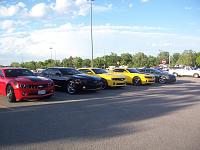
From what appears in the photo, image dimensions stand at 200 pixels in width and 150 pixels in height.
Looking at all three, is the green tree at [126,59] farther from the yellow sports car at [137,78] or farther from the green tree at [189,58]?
the yellow sports car at [137,78]

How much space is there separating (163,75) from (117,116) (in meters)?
15.4

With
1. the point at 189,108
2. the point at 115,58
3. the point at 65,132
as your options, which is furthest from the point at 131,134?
the point at 115,58

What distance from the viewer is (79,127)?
7035 millimetres

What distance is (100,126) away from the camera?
7164 mm

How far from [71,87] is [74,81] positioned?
1.16 feet

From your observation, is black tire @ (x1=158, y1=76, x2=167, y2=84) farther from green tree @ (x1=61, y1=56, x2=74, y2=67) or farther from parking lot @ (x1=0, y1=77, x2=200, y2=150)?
green tree @ (x1=61, y1=56, x2=74, y2=67)

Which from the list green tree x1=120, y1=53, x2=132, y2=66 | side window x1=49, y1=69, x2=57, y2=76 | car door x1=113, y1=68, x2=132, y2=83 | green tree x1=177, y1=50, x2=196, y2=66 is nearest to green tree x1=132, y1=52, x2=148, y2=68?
green tree x1=120, y1=53, x2=132, y2=66

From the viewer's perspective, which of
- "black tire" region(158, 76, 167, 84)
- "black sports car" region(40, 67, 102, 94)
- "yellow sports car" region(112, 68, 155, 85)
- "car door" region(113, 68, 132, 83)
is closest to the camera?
"black sports car" region(40, 67, 102, 94)

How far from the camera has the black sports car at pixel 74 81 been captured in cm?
1448

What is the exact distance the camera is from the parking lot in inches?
222

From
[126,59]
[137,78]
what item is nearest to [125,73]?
[137,78]

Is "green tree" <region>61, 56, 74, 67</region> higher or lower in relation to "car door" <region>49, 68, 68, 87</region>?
higher

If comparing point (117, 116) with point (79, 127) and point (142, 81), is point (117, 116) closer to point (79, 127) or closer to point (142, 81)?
point (79, 127)

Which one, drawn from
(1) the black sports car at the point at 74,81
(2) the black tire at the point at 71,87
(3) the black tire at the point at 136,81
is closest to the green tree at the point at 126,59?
(3) the black tire at the point at 136,81
